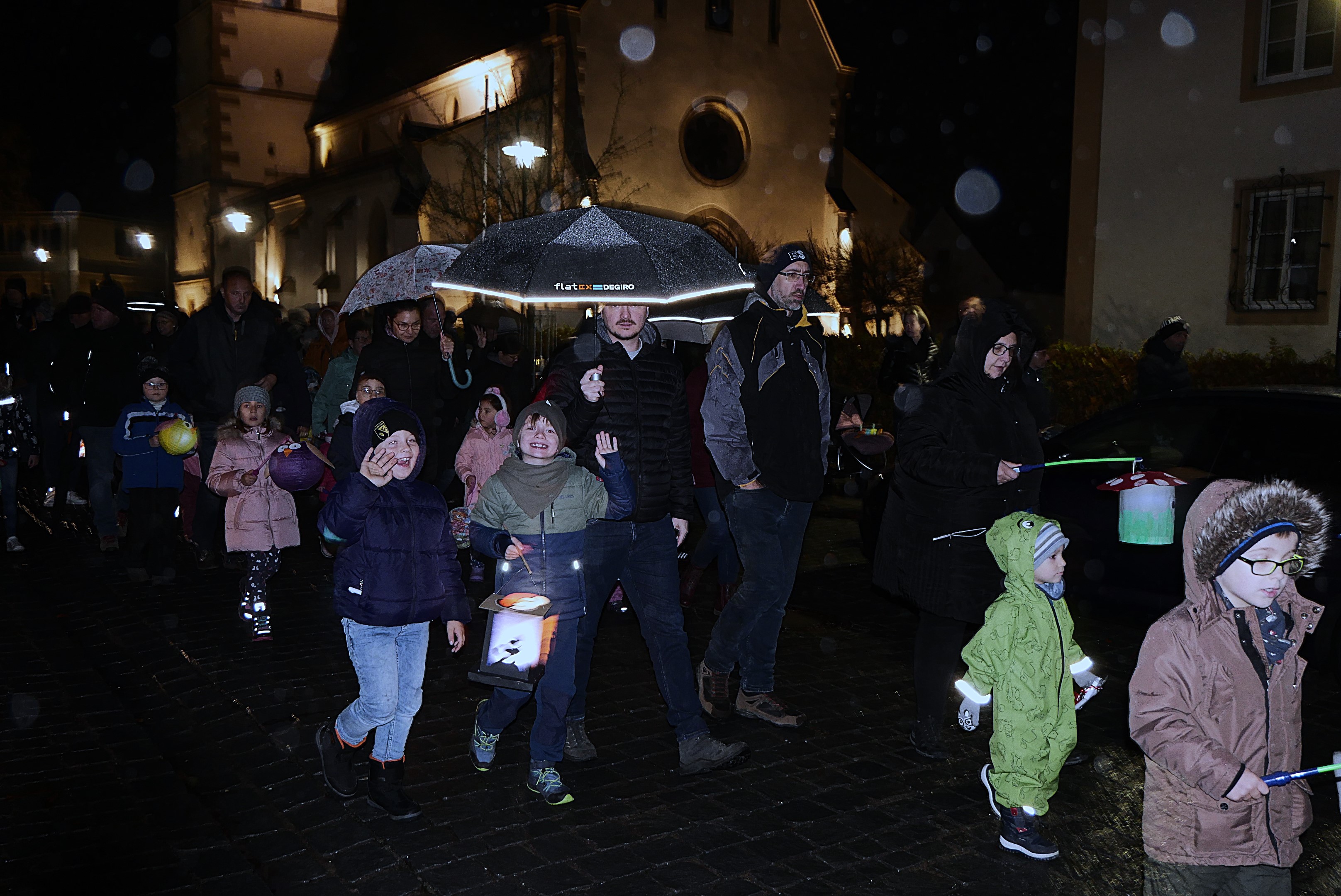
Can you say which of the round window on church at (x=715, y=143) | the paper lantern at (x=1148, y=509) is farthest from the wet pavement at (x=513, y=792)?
the round window on church at (x=715, y=143)

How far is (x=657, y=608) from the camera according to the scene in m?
5.07

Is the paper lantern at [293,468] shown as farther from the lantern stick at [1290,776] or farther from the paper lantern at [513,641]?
the lantern stick at [1290,776]

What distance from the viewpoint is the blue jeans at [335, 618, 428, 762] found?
4543mm

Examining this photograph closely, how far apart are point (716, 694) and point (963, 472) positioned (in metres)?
1.74

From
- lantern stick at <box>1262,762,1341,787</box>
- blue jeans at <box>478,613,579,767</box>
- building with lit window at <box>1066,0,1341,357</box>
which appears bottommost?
blue jeans at <box>478,613,579,767</box>

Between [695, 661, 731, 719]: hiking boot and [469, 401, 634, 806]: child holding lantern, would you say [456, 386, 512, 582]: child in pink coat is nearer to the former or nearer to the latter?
[695, 661, 731, 719]: hiking boot

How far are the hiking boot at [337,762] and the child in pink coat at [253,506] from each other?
2.67m

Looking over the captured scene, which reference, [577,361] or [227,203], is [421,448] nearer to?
[577,361]

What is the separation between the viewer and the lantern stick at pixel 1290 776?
267 centimetres

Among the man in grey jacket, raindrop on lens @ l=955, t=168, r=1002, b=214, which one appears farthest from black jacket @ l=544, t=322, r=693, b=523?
raindrop on lens @ l=955, t=168, r=1002, b=214

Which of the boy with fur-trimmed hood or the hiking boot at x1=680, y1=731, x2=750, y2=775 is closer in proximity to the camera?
the boy with fur-trimmed hood

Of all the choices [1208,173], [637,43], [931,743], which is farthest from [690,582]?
[637,43]

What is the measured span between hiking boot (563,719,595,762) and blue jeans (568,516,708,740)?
0.88 feet

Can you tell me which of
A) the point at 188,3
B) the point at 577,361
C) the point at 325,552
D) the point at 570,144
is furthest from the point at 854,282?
the point at 188,3
